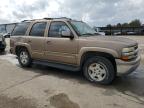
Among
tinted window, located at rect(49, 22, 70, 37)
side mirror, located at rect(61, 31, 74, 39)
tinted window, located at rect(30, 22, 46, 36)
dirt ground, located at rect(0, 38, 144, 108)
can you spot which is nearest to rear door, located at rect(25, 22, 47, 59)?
tinted window, located at rect(30, 22, 46, 36)

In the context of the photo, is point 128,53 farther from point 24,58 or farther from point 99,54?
point 24,58

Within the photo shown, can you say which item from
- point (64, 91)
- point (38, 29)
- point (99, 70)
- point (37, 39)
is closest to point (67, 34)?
point (99, 70)

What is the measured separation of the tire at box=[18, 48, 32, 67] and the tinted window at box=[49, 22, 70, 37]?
→ 148 cm

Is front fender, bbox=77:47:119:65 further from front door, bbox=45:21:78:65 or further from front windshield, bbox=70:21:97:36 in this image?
front windshield, bbox=70:21:97:36

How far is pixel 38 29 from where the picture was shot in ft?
24.0

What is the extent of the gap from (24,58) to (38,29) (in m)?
1.33

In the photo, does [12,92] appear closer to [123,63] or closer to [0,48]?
[123,63]

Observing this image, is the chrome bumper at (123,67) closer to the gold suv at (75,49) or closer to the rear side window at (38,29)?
the gold suv at (75,49)

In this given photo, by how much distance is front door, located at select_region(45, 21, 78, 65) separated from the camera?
6170 mm

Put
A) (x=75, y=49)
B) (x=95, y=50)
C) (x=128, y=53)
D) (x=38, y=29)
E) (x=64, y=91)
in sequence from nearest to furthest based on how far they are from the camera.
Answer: (x=64, y=91)
(x=128, y=53)
(x=95, y=50)
(x=75, y=49)
(x=38, y=29)

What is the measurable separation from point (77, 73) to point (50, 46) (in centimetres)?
127

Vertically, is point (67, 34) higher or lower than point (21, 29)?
lower

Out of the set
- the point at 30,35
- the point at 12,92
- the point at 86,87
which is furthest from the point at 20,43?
the point at 86,87

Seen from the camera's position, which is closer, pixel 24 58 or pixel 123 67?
pixel 123 67
